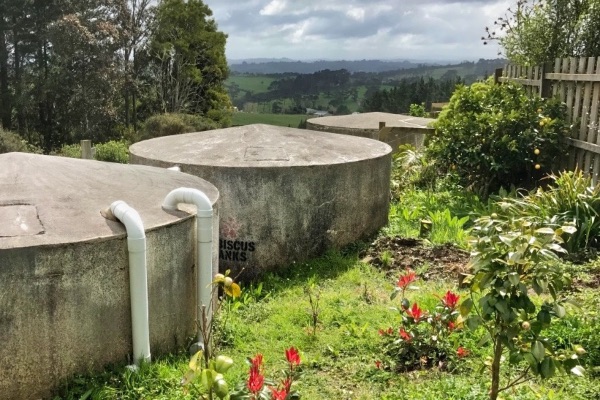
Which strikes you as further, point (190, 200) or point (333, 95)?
point (333, 95)

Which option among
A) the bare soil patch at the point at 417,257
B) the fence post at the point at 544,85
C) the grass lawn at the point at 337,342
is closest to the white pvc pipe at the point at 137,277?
the grass lawn at the point at 337,342

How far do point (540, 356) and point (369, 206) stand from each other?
5.13 m

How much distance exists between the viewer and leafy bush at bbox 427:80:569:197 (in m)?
8.58

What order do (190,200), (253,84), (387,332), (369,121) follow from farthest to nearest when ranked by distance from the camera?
(253,84)
(369,121)
(387,332)
(190,200)

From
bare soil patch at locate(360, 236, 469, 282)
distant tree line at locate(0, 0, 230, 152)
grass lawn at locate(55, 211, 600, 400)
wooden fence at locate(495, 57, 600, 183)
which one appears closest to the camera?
grass lawn at locate(55, 211, 600, 400)

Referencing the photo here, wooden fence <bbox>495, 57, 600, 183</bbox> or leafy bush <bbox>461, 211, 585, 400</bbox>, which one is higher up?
wooden fence <bbox>495, 57, 600, 183</bbox>

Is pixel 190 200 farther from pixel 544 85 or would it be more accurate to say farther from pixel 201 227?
pixel 544 85

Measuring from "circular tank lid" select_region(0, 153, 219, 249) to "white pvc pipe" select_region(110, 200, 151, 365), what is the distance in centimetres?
11

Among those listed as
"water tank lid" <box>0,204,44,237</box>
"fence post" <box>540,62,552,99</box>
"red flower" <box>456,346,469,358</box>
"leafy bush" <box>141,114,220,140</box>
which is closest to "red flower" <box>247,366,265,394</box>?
"water tank lid" <box>0,204,44,237</box>

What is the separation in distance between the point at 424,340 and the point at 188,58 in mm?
27572

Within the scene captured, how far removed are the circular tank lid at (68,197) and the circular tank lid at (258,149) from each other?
157 centimetres

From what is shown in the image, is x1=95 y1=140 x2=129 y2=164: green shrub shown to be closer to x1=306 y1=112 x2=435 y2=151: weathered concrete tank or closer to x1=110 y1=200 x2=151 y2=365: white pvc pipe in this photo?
x1=306 y1=112 x2=435 y2=151: weathered concrete tank

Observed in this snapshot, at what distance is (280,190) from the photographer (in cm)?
684

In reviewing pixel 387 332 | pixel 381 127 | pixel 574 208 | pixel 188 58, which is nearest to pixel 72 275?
pixel 387 332
